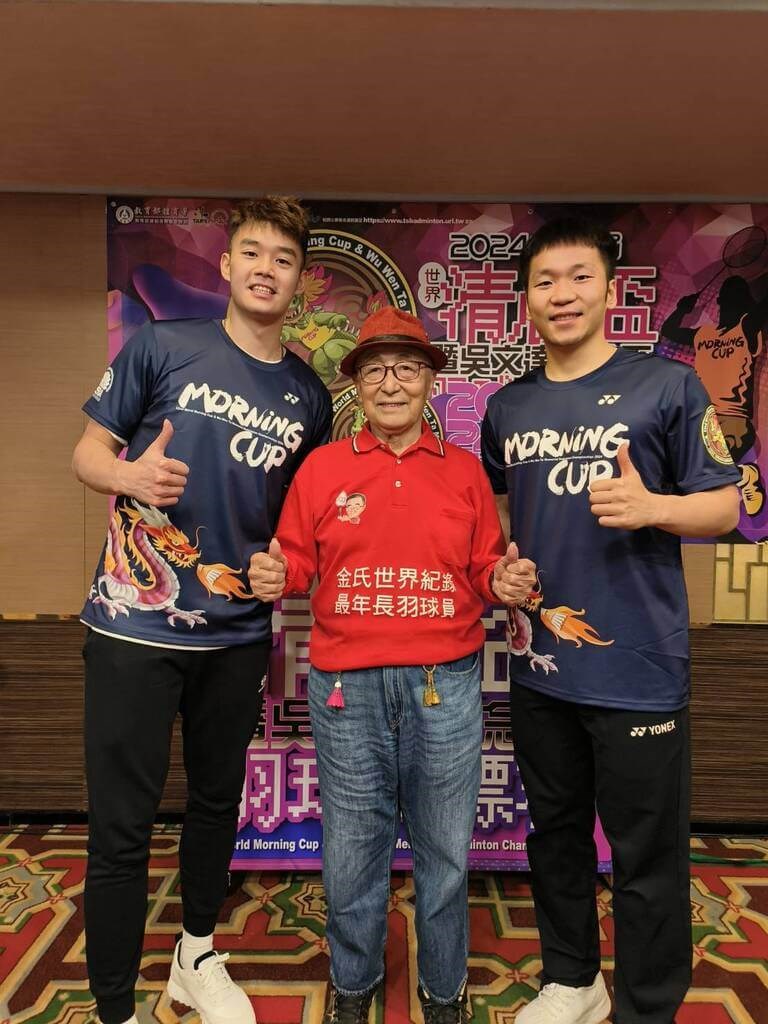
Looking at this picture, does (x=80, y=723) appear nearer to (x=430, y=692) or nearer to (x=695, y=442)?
(x=430, y=692)

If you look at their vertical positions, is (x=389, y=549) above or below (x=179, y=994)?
above

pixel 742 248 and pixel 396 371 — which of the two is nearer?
pixel 396 371

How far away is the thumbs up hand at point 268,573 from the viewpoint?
4.44 ft

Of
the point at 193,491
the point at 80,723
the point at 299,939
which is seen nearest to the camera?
the point at 193,491

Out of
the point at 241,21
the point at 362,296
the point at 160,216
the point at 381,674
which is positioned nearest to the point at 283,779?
the point at 381,674

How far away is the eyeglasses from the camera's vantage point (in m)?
1.44

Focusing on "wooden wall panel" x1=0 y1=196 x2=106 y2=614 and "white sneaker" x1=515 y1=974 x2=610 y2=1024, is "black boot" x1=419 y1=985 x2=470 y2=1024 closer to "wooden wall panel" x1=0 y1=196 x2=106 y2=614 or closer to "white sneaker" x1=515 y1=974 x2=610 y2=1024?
"white sneaker" x1=515 y1=974 x2=610 y2=1024

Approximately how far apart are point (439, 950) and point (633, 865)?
48 centimetres

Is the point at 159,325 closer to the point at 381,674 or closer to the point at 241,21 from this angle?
the point at 241,21

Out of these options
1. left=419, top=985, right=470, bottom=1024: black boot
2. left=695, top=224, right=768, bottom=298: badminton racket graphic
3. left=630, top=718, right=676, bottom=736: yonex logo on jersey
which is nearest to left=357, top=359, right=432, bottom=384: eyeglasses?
left=630, top=718, right=676, bottom=736: yonex logo on jersey

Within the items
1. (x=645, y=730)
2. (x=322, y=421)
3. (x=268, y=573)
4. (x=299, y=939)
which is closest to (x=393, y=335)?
(x=322, y=421)

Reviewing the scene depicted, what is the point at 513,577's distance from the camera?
1339 millimetres

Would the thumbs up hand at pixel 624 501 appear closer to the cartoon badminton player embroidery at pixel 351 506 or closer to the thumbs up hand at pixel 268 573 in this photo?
the cartoon badminton player embroidery at pixel 351 506

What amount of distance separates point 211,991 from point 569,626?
1237 millimetres
